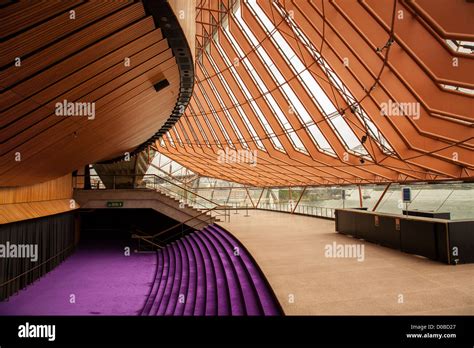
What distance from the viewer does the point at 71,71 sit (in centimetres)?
595

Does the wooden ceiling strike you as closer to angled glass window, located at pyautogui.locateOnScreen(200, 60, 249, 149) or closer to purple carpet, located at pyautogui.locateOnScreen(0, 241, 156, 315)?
purple carpet, located at pyautogui.locateOnScreen(0, 241, 156, 315)

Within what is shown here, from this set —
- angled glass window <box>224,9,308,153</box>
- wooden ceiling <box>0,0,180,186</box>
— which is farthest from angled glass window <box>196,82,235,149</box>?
wooden ceiling <box>0,0,180,186</box>

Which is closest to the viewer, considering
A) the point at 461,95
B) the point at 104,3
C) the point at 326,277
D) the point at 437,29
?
the point at 104,3

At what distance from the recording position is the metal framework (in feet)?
26.8

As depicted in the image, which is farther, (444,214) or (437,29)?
(444,214)

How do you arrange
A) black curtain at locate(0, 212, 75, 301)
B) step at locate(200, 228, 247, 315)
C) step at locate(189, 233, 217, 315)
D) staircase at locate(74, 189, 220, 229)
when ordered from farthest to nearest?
staircase at locate(74, 189, 220, 229) → black curtain at locate(0, 212, 75, 301) → step at locate(189, 233, 217, 315) → step at locate(200, 228, 247, 315)

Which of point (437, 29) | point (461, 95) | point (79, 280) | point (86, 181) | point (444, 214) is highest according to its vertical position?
point (437, 29)

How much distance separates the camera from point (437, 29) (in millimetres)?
7066

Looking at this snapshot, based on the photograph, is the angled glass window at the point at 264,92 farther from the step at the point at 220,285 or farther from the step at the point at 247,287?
the step at the point at 247,287

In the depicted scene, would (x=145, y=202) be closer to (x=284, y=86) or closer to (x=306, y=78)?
(x=284, y=86)

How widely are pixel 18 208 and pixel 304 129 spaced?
13.7 m
